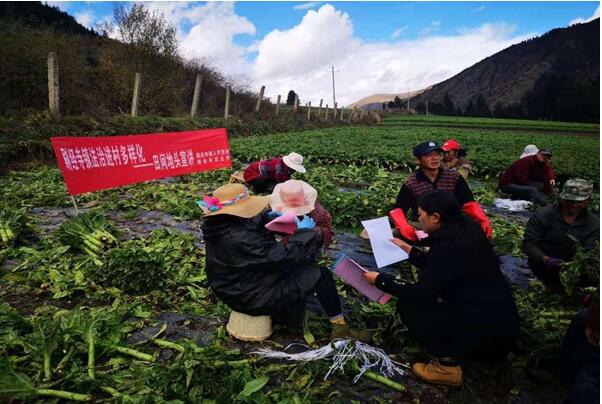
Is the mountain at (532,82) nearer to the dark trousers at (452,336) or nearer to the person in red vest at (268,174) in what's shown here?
the person in red vest at (268,174)

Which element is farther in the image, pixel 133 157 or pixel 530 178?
pixel 530 178

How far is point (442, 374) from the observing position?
293 cm

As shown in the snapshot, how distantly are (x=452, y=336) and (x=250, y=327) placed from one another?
1669 mm

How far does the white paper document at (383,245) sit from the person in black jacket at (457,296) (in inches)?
33.1

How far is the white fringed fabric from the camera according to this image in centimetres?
303

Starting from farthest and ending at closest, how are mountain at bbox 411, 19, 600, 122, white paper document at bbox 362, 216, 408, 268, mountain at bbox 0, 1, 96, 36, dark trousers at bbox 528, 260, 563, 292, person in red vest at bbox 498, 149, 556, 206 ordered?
mountain at bbox 411, 19, 600, 122, mountain at bbox 0, 1, 96, 36, person in red vest at bbox 498, 149, 556, 206, dark trousers at bbox 528, 260, 563, 292, white paper document at bbox 362, 216, 408, 268

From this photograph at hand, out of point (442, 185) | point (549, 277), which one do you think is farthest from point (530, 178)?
point (549, 277)

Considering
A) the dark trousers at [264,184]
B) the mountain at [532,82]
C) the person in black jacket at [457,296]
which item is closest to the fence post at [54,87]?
the dark trousers at [264,184]

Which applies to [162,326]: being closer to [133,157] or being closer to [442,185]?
[442,185]

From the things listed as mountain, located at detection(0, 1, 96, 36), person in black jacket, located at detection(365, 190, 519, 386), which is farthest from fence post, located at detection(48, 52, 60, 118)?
mountain, located at detection(0, 1, 96, 36)

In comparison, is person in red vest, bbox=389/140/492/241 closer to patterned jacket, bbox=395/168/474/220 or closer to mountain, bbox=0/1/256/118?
patterned jacket, bbox=395/168/474/220

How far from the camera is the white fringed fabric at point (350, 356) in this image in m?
3.03

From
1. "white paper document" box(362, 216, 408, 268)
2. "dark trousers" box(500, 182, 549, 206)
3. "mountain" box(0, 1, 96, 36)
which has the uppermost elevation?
"mountain" box(0, 1, 96, 36)

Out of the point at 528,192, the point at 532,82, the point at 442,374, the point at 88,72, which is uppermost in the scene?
the point at 532,82
